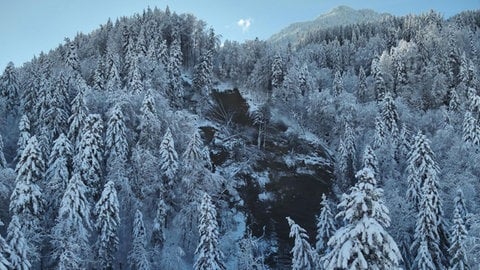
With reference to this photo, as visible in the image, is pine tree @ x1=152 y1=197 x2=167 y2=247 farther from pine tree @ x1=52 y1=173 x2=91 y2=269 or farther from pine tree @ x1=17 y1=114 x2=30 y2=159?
pine tree @ x1=17 y1=114 x2=30 y2=159

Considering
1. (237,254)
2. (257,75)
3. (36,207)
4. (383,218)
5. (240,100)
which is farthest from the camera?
(257,75)

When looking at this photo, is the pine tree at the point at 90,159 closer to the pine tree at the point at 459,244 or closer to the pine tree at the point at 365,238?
the pine tree at the point at 365,238

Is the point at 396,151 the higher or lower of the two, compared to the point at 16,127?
lower

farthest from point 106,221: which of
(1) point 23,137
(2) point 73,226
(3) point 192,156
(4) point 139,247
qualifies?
(1) point 23,137

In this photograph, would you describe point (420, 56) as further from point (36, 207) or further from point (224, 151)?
point (36, 207)

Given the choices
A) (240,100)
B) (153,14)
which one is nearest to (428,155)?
(240,100)

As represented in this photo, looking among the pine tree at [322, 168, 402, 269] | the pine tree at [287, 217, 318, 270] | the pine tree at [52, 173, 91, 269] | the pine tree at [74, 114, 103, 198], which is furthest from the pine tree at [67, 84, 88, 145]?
the pine tree at [322, 168, 402, 269]

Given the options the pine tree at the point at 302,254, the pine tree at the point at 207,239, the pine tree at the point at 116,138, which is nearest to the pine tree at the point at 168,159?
the pine tree at the point at 116,138
